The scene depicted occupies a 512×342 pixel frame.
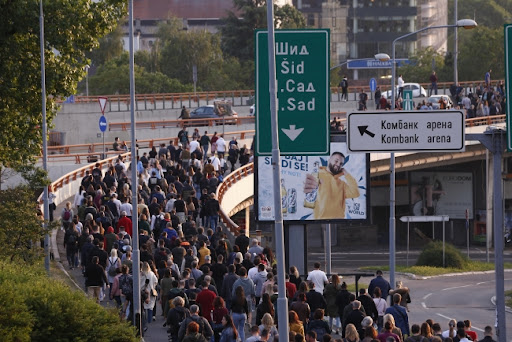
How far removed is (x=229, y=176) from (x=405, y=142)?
29241 mm

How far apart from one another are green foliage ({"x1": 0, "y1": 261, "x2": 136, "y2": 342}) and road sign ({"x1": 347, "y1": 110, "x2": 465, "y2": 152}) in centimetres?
440

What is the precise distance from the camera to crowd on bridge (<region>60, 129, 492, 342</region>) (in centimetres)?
1728

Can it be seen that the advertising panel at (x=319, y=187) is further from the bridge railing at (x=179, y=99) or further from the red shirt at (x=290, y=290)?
the bridge railing at (x=179, y=99)

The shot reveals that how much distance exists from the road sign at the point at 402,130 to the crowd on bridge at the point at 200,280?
9.19 ft

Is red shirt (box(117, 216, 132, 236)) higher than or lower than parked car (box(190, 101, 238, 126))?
lower

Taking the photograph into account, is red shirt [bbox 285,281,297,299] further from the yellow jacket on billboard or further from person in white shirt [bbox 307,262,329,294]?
the yellow jacket on billboard

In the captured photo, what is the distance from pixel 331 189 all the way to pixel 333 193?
20 cm

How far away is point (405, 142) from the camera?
14102 mm

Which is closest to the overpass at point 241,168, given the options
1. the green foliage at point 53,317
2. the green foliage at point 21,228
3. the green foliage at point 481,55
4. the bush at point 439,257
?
the bush at point 439,257

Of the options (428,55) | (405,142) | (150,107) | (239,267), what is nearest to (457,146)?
(405,142)

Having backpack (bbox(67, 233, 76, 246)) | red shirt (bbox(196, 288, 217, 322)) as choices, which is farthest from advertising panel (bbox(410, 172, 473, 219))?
red shirt (bbox(196, 288, 217, 322))

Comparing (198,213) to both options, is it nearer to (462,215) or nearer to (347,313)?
(347,313)

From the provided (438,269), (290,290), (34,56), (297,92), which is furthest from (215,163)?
(297,92)

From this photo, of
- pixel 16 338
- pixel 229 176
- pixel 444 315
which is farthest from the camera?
pixel 229 176
